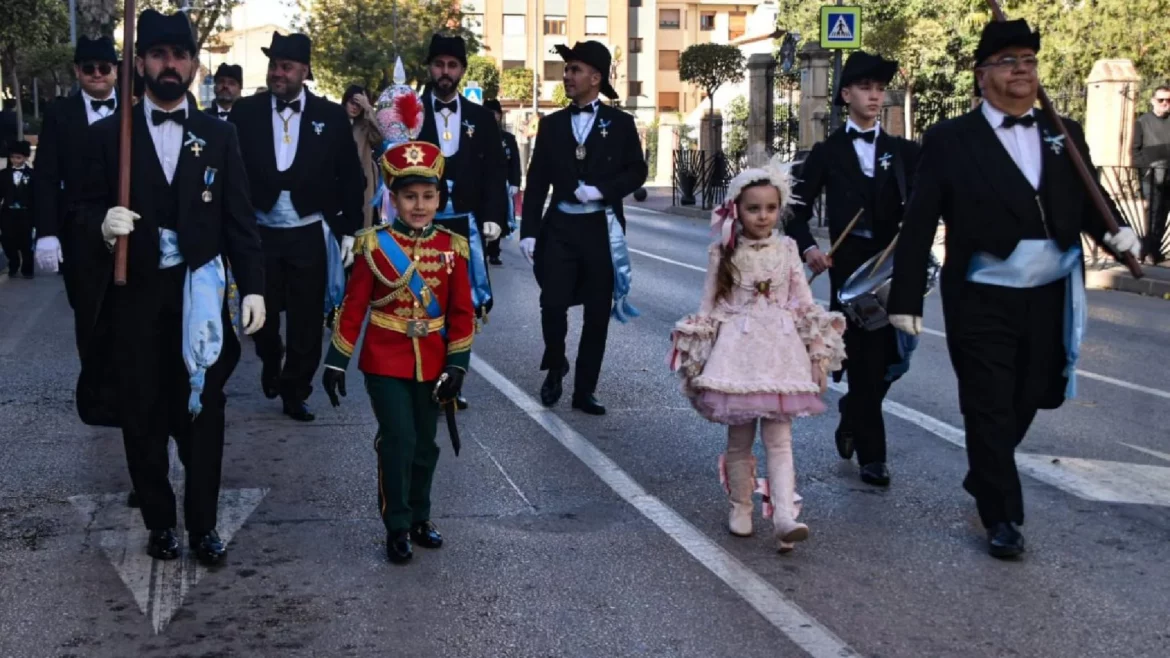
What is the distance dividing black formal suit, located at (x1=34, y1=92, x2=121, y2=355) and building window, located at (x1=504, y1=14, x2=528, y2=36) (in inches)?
3430

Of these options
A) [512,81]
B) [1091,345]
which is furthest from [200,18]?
[1091,345]

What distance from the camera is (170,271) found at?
6000 millimetres

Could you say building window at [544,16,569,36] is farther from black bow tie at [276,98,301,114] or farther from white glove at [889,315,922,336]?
white glove at [889,315,922,336]

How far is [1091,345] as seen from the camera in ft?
40.6

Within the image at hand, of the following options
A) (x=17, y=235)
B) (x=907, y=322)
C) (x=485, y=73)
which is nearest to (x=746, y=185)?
(x=907, y=322)

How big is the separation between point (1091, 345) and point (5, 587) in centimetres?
882

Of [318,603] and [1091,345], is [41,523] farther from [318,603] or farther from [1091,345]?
[1091,345]

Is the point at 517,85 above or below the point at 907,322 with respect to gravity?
below

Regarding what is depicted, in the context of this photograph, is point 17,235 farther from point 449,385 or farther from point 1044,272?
point 1044,272

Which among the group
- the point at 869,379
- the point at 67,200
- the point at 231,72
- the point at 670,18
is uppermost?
the point at 670,18

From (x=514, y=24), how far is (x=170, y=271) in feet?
293

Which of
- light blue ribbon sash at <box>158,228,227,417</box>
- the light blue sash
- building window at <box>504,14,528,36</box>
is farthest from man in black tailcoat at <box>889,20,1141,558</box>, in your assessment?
building window at <box>504,14,528,36</box>

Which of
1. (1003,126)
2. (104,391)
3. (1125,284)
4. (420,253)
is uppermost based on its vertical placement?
(1003,126)

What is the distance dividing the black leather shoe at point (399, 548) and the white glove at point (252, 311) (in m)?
0.91
